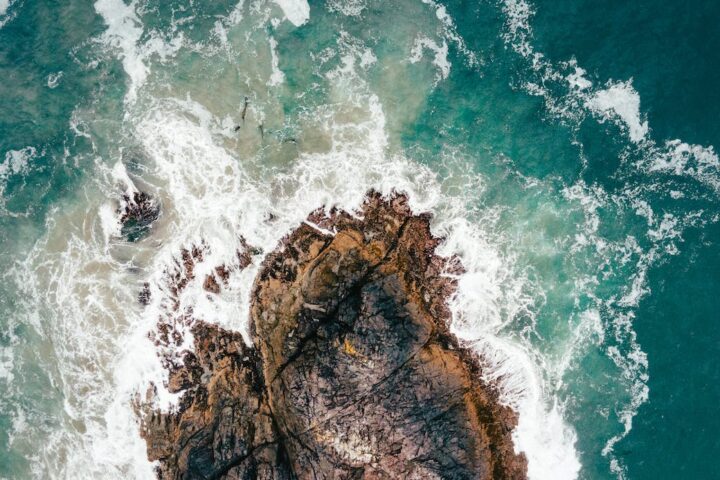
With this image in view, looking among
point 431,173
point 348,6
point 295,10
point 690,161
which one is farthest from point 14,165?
point 690,161

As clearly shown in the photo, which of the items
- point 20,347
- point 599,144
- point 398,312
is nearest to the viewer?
point 398,312

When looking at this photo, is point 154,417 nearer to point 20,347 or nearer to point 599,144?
point 20,347

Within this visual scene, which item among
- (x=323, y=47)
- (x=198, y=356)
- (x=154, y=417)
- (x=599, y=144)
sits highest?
(x=323, y=47)

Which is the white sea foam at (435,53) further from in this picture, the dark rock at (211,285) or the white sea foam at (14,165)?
the white sea foam at (14,165)

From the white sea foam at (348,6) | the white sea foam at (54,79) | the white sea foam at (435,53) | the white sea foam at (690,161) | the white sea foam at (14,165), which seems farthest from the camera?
the white sea foam at (14,165)

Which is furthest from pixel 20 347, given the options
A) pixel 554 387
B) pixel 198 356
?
pixel 554 387

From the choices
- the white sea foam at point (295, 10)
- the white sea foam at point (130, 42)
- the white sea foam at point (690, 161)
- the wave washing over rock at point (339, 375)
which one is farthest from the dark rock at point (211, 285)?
the white sea foam at point (690, 161)
